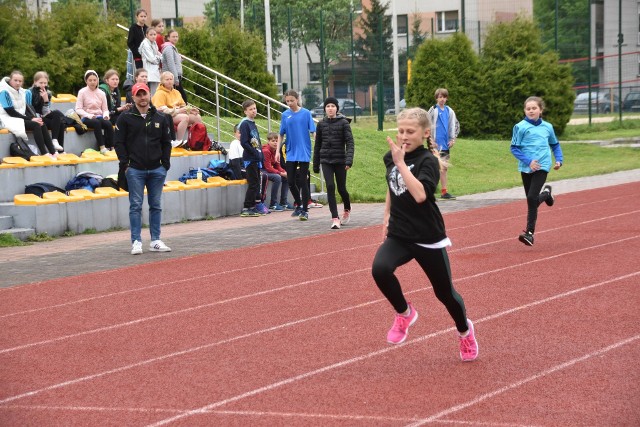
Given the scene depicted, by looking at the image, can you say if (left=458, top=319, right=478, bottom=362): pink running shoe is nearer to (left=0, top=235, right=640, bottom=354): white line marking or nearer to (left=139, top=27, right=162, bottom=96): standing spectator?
(left=0, top=235, right=640, bottom=354): white line marking

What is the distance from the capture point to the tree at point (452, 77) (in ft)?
106

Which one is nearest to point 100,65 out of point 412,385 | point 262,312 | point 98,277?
point 98,277

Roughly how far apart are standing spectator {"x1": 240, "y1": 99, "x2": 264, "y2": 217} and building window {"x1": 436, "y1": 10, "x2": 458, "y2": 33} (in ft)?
113

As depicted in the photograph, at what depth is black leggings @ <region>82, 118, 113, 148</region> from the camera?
56.6 ft

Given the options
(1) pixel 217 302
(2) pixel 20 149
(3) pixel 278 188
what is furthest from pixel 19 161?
(1) pixel 217 302

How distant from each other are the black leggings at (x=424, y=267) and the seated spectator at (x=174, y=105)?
38.5 feet

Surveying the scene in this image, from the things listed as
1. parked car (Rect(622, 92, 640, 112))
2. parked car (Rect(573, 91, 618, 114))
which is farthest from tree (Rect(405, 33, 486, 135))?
parked car (Rect(622, 92, 640, 112))

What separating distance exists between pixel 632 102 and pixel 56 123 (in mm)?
31689

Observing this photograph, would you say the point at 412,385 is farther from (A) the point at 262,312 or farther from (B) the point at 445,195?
(B) the point at 445,195

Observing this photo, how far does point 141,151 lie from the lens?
12.7m

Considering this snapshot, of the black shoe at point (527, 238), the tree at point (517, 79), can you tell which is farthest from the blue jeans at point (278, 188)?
the tree at point (517, 79)

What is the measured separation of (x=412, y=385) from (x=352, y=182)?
1489cm

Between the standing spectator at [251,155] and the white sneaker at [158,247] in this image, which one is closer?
the white sneaker at [158,247]

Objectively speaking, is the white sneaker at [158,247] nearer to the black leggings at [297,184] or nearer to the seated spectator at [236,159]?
the black leggings at [297,184]
